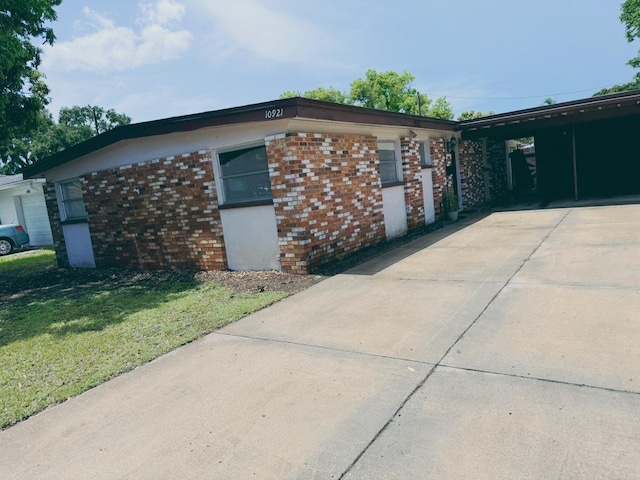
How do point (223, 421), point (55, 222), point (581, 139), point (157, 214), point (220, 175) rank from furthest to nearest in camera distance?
point (581, 139) < point (55, 222) < point (157, 214) < point (220, 175) < point (223, 421)

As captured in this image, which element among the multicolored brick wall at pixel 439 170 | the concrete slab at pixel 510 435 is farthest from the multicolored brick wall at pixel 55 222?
the concrete slab at pixel 510 435

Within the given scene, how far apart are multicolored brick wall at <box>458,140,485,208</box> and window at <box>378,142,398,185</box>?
14.5 feet

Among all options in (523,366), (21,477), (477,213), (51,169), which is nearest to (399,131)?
(477,213)

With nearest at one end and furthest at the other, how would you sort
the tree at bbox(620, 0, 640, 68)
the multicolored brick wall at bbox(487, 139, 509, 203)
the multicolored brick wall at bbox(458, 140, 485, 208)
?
the multicolored brick wall at bbox(458, 140, 485, 208)
the multicolored brick wall at bbox(487, 139, 509, 203)
the tree at bbox(620, 0, 640, 68)

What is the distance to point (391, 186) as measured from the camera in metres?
10.0

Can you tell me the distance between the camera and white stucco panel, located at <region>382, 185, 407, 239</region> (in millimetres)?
9800

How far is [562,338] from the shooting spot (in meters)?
3.69

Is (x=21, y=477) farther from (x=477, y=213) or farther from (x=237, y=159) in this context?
(x=477, y=213)

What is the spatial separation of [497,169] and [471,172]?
312 centimetres

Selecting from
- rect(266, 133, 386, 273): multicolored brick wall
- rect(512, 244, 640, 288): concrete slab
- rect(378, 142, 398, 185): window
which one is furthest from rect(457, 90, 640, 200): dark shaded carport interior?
rect(512, 244, 640, 288): concrete slab

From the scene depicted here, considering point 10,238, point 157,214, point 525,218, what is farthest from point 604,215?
point 10,238

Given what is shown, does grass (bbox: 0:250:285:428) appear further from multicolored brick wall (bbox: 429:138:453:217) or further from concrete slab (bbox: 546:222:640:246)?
multicolored brick wall (bbox: 429:138:453:217)

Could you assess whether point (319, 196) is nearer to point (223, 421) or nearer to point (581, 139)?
point (223, 421)

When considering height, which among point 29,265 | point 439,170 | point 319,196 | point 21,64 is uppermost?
point 21,64
